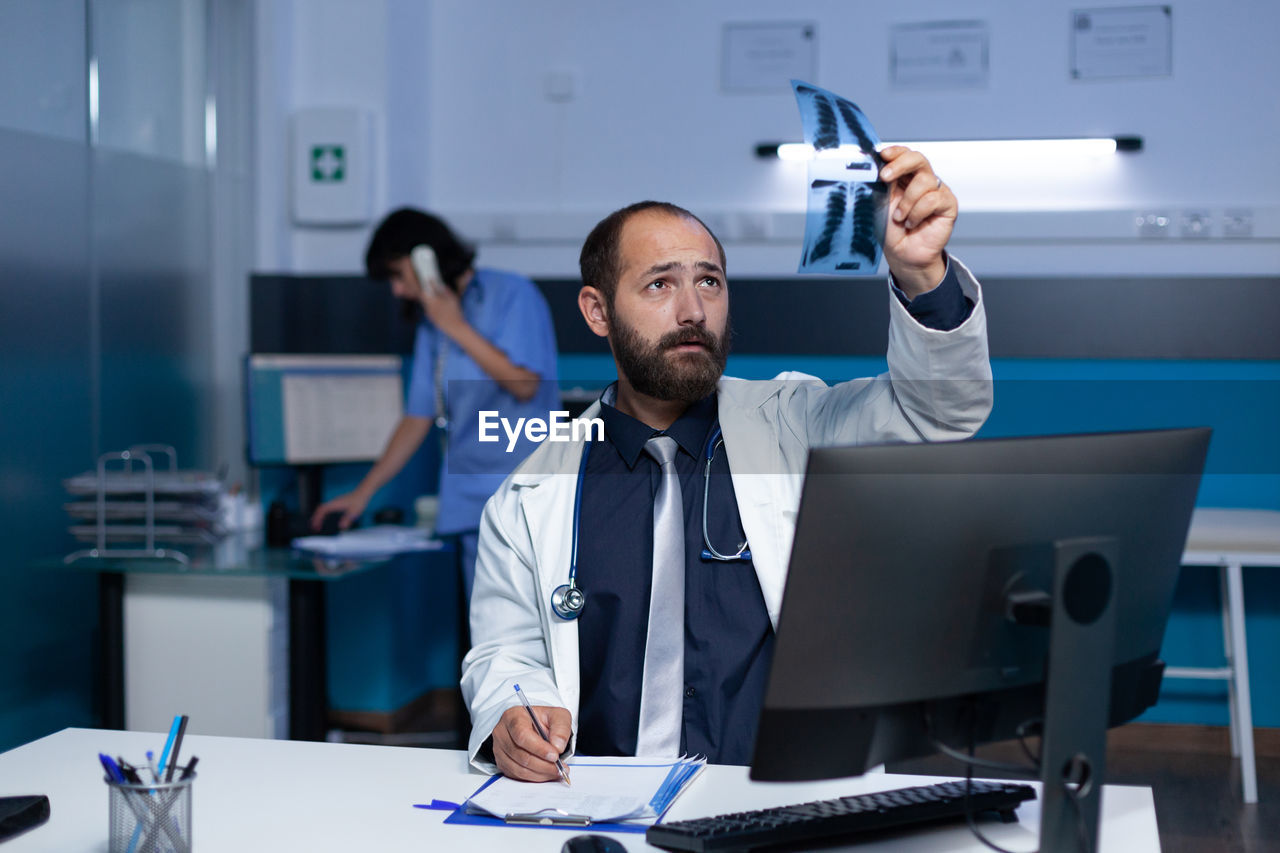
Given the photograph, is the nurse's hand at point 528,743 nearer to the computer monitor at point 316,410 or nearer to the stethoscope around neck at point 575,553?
the stethoscope around neck at point 575,553

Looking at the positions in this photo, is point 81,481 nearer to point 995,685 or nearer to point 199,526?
point 199,526

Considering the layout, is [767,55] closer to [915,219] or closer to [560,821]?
[915,219]

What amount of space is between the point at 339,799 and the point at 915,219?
0.89m

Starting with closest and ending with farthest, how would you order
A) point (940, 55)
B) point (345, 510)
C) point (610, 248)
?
point (610, 248) < point (345, 510) < point (940, 55)

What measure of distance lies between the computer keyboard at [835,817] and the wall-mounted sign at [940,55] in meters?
3.06

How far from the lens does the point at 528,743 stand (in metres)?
1.28

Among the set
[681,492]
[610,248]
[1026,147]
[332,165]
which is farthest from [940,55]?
[681,492]

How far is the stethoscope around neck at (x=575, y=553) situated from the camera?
4.85 feet

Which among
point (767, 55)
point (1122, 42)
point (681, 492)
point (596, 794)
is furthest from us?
point (767, 55)

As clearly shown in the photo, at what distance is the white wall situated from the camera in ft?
12.0

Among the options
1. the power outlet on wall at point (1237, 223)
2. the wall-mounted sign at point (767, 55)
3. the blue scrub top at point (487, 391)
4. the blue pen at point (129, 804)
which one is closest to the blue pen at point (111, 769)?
the blue pen at point (129, 804)

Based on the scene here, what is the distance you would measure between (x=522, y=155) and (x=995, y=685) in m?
3.42

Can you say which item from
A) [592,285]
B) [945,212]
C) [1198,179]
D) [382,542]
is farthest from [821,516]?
[1198,179]

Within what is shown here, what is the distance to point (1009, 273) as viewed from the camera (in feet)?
12.2
